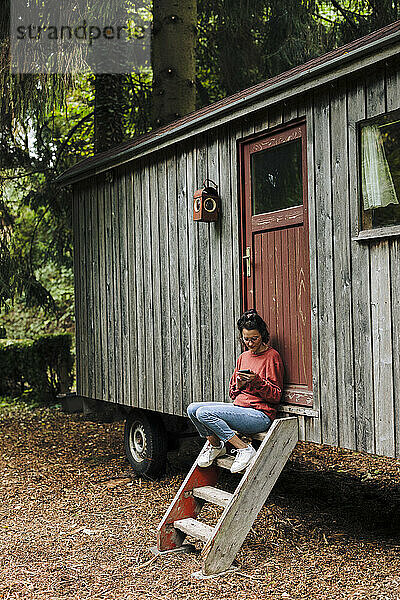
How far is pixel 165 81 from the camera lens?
33.7 ft

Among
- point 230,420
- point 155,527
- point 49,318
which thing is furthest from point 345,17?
point 49,318

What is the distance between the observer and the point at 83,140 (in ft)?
40.1

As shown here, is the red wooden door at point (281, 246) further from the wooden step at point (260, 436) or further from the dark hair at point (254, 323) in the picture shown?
the wooden step at point (260, 436)

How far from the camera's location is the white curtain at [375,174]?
15.0 feet

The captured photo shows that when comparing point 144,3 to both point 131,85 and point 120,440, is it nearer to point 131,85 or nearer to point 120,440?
point 131,85

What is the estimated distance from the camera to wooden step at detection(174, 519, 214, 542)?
4871 mm

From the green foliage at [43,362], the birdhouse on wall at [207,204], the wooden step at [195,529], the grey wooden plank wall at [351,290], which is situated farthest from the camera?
the green foliage at [43,362]

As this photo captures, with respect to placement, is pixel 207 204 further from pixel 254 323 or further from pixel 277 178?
pixel 254 323

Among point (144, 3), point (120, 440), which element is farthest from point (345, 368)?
point (144, 3)

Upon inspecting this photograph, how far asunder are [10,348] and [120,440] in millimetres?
4201

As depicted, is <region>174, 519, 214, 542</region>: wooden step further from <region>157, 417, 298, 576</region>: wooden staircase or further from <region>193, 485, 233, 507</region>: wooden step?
<region>193, 485, 233, 507</region>: wooden step

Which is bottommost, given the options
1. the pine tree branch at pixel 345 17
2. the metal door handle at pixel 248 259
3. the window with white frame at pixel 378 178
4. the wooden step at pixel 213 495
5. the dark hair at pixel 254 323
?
the wooden step at pixel 213 495

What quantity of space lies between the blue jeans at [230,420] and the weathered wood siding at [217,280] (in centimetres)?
33

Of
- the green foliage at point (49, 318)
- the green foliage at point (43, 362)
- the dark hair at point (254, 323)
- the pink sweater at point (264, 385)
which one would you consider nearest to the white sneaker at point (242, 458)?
the pink sweater at point (264, 385)
